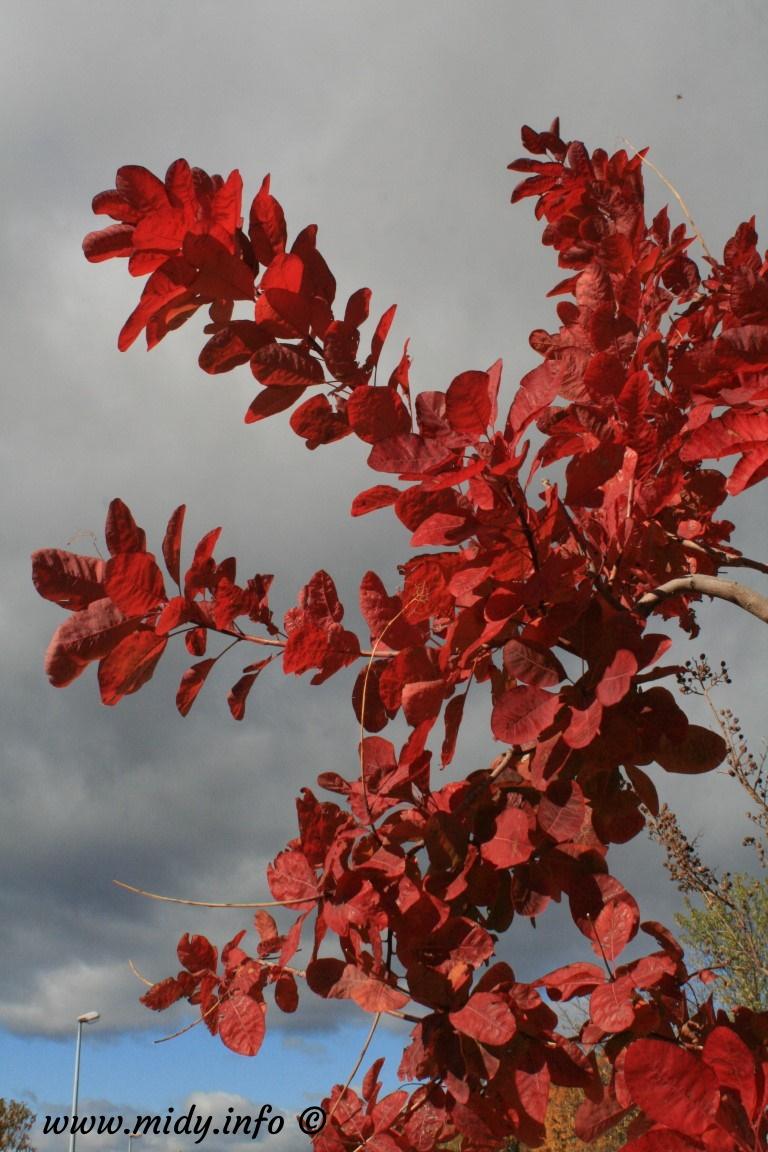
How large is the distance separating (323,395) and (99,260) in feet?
1.08

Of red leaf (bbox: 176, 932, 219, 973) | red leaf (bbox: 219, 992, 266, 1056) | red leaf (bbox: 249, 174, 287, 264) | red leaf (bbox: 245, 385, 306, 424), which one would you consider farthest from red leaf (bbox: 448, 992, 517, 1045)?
red leaf (bbox: 249, 174, 287, 264)

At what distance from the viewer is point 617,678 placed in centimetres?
94

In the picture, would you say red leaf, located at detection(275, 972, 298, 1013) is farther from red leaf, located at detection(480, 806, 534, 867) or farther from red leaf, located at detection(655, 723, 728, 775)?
red leaf, located at detection(655, 723, 728, 775)

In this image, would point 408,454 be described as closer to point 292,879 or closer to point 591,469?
point 591,469

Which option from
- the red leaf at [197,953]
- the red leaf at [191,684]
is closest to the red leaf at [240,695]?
the red leaf at [191,684]

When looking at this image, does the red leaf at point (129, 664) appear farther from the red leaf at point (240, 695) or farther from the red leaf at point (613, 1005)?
the red leaf at point (613, 1005)

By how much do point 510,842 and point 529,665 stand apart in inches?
8.0

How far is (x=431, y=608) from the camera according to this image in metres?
1.12

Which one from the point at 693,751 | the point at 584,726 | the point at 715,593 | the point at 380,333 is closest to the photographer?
the point at 584,726

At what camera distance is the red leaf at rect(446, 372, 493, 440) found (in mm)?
943

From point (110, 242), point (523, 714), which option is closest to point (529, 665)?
point (523, 714)

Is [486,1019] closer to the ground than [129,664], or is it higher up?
closer to the ground

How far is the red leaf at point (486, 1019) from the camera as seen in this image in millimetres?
921

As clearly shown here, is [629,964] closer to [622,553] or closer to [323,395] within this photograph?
[622,553]
